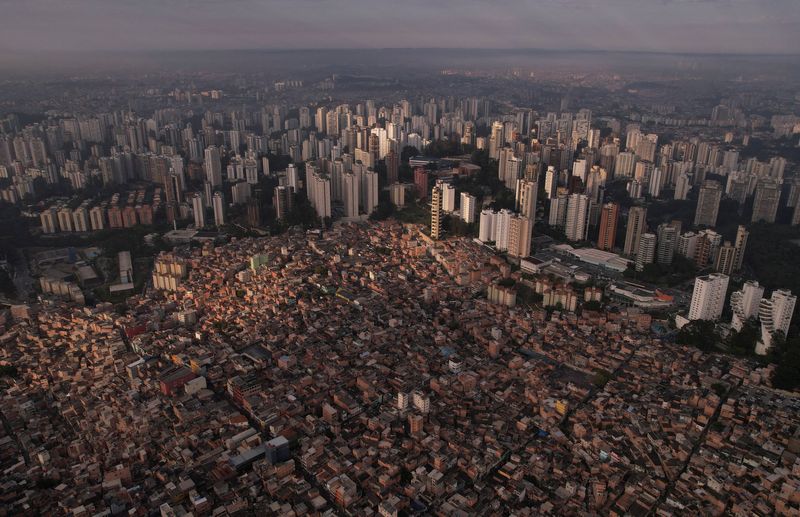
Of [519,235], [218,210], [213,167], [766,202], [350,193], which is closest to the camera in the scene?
[519,235]

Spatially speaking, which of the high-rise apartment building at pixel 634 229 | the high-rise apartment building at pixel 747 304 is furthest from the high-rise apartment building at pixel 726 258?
the high-rise apartment building at pixel 747 304

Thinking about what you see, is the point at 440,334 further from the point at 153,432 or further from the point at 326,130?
the point at 326,130

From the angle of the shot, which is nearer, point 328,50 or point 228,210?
point 228,210

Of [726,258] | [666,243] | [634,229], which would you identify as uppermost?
[634,229]

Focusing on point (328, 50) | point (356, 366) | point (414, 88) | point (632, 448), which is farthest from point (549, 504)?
point (328, 50)

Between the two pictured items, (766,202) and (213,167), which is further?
(213,167)

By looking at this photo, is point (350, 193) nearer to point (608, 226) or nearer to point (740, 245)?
point (608, 226)

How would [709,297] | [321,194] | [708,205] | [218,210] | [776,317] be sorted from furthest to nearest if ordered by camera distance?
[218,210] < [321,194] < [708,205] < [709,297] < [776,317]

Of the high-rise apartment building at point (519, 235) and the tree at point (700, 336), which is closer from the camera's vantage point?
the tree at point (700, 336)

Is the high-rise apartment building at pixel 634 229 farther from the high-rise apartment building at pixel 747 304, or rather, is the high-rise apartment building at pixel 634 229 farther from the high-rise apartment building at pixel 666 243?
the high-rise apartment building at pixel 747 304

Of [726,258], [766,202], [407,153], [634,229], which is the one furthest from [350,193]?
[766,202]

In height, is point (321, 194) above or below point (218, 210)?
above
